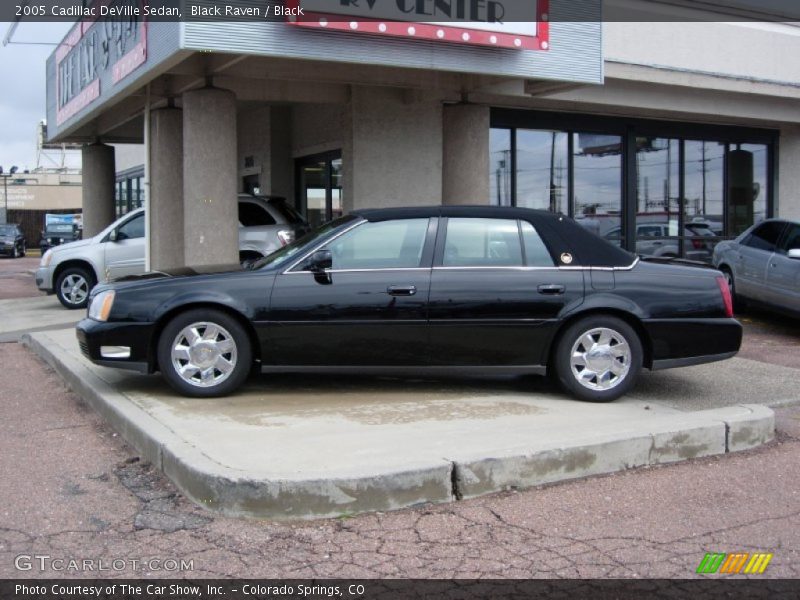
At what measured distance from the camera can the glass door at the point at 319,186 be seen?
14812 millimetres

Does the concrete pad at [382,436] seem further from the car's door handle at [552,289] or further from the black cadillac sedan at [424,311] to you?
the car's door handle at [552,289]

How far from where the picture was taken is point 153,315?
6.75 meters

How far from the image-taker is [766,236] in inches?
487

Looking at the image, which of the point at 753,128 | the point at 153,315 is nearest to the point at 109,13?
the point at 153,315

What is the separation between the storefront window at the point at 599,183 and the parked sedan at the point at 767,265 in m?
3.30

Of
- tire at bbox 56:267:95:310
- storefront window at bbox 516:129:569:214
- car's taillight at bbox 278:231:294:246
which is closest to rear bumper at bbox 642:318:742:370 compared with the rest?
car's taillight at bbox 278:231:294:246

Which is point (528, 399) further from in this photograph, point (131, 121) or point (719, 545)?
point (131, 121)

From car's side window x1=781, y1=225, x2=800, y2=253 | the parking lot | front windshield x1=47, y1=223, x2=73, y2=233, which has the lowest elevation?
the parking lot

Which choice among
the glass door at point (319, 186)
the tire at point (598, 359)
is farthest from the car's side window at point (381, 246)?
the glass door at point (319, 186)

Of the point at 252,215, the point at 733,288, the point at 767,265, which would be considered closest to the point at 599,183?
the point at 733,288

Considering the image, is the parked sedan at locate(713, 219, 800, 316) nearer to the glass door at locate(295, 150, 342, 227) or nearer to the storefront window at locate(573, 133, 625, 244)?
the storefront window at locate(573, 133, 625, 244)

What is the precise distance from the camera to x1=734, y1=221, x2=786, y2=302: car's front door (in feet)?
39.5

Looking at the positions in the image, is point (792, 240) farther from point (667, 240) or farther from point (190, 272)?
point (190, 272)

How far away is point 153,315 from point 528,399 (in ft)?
10.1
